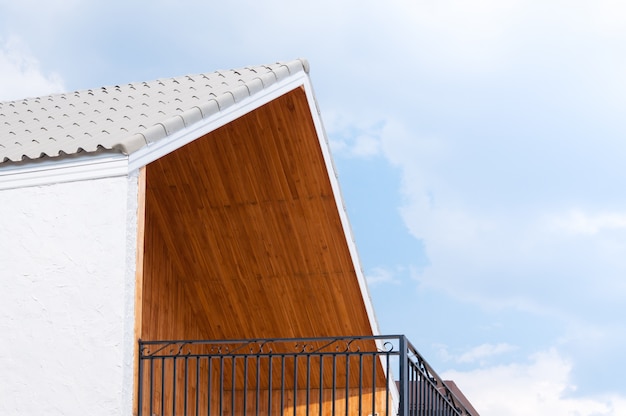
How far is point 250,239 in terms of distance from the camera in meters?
10.7

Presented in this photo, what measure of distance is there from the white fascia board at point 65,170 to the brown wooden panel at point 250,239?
8.84 feet

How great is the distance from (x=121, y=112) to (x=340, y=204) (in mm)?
2679

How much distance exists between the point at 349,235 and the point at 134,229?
144 inches

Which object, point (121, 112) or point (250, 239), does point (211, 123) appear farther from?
point (250, 239)

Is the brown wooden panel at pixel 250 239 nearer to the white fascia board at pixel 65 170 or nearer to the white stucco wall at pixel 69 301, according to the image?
the white fascia board at pixel 65 170

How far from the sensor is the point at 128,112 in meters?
8.81

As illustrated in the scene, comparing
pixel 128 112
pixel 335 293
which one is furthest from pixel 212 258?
pixel 128 112

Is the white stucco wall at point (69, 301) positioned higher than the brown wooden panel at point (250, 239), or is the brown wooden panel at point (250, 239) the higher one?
the brown wooden panel at point (250, 239)

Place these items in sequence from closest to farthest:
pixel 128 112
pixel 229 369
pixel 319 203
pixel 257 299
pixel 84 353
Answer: pixel 84 353 < pixel 128 112 < pixel 319 203 < pixel 257 299 < pixel 229 369

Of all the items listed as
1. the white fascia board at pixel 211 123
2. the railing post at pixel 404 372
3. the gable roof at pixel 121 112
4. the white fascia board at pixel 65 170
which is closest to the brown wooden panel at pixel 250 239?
the white fascia board at pixel 211 123

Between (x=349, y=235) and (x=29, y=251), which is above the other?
(x=349, y=235)

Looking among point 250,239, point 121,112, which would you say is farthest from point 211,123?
point 250,239

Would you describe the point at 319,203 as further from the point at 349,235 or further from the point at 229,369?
the point at 229,369

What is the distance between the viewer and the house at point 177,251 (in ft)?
23.8
